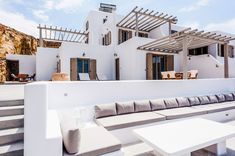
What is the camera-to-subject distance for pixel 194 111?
193 inches

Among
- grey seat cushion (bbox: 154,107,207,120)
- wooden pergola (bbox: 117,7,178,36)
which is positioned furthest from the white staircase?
wooden pergola (bbox: 117,7,178,36)

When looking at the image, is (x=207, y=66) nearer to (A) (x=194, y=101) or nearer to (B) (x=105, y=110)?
(A) (x=194, y=101)

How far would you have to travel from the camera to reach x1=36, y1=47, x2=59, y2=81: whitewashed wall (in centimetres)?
1224

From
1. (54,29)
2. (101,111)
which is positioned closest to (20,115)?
(101,111)

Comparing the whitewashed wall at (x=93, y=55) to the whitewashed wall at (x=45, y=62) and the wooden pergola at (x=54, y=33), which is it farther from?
the whitewashed wall at (x=45, y=62)

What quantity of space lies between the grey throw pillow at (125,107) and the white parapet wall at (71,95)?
0.34m

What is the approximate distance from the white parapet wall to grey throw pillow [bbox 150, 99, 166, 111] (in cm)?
34

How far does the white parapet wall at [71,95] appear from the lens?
217 cm

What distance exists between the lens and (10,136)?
2785mm

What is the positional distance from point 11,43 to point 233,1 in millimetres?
22416

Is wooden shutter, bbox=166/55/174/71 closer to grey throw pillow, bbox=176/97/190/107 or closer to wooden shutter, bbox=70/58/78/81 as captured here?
grey throw pillow, bbox=176/97/190/107

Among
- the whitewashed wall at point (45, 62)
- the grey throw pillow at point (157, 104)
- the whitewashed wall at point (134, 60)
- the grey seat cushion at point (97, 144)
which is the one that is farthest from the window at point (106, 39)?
the grey seat cushion at point (97, 144)

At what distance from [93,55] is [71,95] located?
24.7 ft

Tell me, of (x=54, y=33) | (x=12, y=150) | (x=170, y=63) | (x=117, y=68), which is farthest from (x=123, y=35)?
(x=12, y=150)
